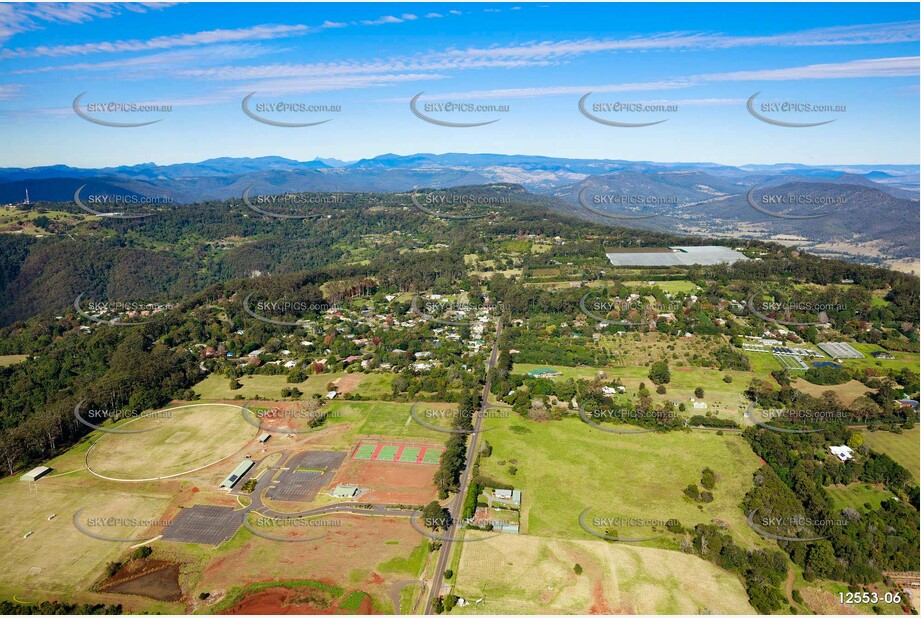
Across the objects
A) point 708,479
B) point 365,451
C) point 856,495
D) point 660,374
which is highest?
point 660,374

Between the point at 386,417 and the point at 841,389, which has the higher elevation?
the point at 386,417

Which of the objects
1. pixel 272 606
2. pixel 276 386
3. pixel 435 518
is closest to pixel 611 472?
pixel 435 518

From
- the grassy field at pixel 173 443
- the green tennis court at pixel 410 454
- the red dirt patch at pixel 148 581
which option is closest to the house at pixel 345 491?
the green tennis court at pixel 410 454

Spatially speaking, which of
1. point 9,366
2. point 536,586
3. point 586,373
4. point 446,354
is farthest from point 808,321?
point 9,366

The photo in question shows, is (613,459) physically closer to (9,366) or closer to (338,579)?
(338,579)

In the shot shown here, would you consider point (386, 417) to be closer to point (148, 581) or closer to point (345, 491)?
point (345, 491)
